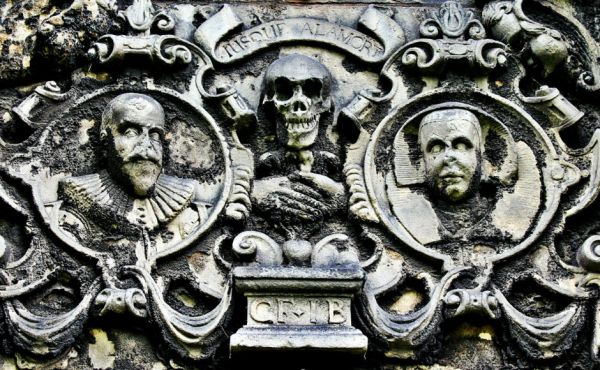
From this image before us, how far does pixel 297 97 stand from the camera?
798cm

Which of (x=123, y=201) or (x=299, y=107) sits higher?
(x=299, y=107)

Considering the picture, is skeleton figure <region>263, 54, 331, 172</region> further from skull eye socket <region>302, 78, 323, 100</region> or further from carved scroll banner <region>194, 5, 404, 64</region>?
carved scroll banner <region>194, 5, 404, 64</region>

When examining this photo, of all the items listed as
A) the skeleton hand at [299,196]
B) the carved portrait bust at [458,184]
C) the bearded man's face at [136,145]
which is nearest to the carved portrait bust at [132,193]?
the bearded man's face at [136,145]

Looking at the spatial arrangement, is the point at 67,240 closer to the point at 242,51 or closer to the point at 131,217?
the point at 131,217

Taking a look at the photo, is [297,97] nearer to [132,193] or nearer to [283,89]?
[283,89]

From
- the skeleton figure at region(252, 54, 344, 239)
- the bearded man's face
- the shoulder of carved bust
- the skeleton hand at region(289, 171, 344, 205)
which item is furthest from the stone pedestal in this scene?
the shoulder of carved bust

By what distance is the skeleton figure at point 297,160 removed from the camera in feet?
25.8

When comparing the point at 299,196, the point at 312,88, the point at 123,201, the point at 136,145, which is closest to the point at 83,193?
the point at 123,201

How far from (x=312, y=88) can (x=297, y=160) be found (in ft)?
1.29

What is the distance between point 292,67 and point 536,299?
1.72 metres

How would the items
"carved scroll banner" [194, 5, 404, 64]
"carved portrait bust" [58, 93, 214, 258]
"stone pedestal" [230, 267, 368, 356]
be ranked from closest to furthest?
"stone pedestal" [230, 267, 368, 356], "carved portrait bust" [58, 93, 214, 258], "carved scroll banner" [194, 5, 404, 64]

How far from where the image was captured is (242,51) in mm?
8281

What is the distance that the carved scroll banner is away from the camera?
27.2 feet

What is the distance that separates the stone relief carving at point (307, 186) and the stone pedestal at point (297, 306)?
11 mm
